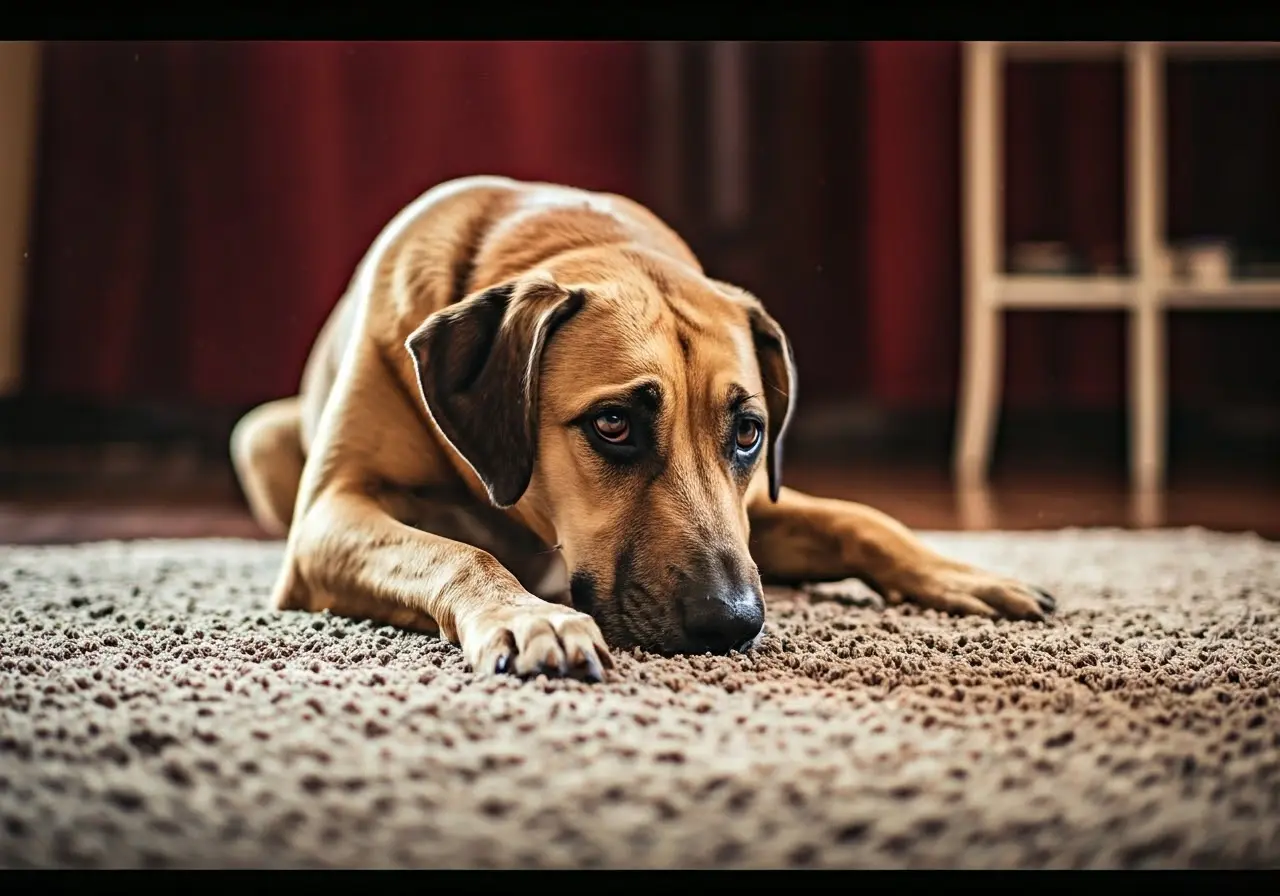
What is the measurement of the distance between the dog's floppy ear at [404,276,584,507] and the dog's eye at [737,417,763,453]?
28 centimetres

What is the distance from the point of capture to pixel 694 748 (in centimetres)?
99

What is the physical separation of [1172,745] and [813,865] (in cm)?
41

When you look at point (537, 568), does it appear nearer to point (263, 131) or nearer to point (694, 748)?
point (694, 748)

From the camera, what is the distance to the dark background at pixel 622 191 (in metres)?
5.18

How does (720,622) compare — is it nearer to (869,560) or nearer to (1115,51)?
(869,560)

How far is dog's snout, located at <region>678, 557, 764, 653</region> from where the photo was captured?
1317 millimetres

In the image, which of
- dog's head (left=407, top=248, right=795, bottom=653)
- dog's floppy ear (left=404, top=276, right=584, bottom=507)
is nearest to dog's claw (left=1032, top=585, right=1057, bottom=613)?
dog's head (left=407, top=248, right=795, bottom=653)

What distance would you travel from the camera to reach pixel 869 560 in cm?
181

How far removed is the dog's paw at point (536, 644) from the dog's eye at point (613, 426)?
270mm

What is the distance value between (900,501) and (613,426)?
7.21 feet

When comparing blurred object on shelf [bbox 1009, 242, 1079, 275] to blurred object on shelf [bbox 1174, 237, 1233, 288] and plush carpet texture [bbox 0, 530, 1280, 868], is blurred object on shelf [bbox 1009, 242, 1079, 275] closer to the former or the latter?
blurred object on shelf [bbox 1174, 237, 1233, 288]

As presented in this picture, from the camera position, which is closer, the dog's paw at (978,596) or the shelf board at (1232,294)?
the dog's paw at (978,596)

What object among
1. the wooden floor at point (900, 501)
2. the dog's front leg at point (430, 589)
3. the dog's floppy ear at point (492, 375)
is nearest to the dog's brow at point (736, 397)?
the dog's floppy ear at point (492, 375)

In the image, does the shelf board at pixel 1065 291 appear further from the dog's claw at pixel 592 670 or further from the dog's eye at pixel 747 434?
the dog's claw at pixel 592 670
